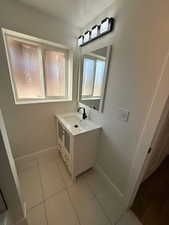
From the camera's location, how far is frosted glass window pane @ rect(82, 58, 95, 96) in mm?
1660

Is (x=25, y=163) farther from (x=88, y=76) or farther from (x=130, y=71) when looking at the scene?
(x=130, y=71)

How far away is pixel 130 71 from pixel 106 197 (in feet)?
5.63

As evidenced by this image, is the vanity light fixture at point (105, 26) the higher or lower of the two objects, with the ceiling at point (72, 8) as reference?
lower

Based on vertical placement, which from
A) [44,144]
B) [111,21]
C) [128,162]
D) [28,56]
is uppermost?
[111,21]

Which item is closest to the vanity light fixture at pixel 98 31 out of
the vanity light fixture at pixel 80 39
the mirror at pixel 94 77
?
the vanity light fixture at pixel 80 39

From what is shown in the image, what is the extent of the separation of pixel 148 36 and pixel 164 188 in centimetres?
215

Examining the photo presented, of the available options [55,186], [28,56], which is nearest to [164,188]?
[55,186]

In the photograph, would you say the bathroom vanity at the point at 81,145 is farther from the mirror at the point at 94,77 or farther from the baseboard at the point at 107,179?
the mirror at the point at 94,77

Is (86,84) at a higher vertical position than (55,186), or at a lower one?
higher

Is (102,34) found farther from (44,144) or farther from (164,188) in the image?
(164,188)

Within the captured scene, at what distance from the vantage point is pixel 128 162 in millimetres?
1179

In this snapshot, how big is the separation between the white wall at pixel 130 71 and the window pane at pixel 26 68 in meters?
1.05

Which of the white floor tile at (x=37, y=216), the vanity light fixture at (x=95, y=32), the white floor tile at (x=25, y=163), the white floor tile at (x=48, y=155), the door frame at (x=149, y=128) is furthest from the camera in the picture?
the white floor tile at (x=48, y=155)

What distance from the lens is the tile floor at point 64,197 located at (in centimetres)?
114
